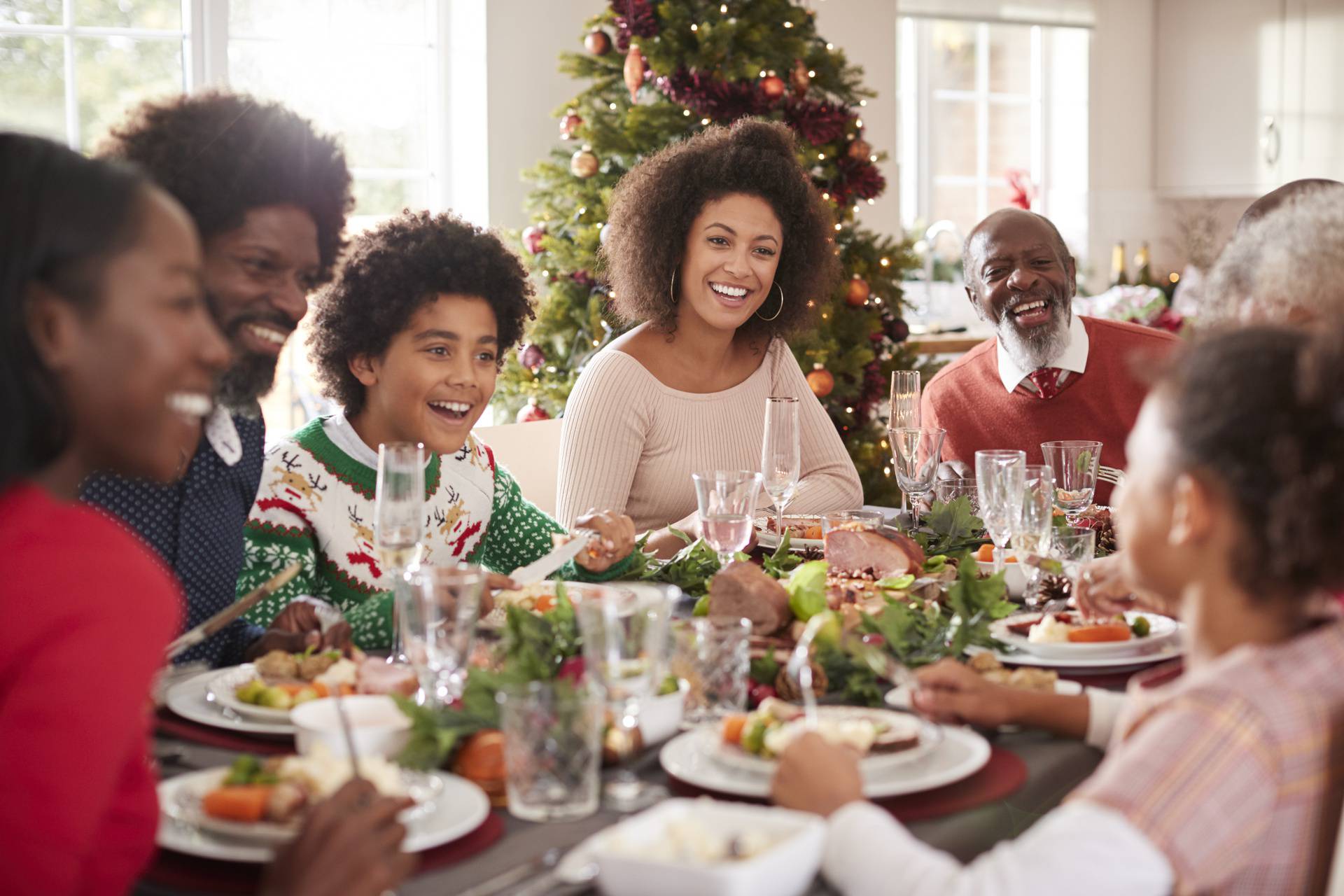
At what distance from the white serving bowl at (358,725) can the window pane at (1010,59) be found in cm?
724

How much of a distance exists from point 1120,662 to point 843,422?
3221mm

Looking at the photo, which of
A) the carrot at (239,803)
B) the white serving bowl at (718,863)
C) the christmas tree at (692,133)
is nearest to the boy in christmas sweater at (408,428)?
the carrot at (239,803)

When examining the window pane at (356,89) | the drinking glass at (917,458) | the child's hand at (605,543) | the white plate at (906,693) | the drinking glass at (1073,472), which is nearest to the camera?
the white plate at (906,693)

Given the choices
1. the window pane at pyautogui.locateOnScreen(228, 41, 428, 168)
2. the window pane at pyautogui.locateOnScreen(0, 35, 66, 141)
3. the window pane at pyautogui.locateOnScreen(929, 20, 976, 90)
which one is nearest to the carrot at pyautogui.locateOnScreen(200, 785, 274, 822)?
the window pane at pyautogui.locateOnScreen(0, 35, 66, 141)

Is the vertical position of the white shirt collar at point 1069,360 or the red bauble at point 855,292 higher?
the red bauble at point 855,292

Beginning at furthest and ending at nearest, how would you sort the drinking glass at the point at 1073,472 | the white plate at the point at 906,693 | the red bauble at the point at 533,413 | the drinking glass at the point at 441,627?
the red bauble at the point at 533,413 → the drinking glass at the point at 1073,472 → the white plate at the point at 906,693 → the drinking glass at the point at 441,627

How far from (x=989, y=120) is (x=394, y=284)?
244 inches

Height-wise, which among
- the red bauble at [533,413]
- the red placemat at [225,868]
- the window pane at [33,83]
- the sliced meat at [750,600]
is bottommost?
the red placemat at [225,868]

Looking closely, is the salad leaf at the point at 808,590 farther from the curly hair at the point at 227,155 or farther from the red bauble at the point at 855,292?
the red bauble at the point at 855,292

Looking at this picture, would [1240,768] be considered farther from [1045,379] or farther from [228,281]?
[1045,379]

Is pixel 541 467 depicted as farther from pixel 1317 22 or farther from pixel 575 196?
pixel 1317 22

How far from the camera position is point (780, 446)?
251 cm

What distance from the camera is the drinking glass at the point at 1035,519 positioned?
2018mm

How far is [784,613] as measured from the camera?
1816 mm
